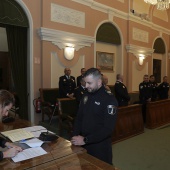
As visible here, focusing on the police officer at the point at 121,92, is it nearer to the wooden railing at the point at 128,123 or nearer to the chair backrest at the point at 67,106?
the wooden railing at the point at 128,123

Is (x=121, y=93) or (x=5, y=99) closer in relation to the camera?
(x=5, y=99)

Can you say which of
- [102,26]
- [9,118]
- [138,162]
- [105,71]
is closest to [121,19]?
[102,26]

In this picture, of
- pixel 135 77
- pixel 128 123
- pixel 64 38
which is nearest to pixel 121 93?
pixel 128 123

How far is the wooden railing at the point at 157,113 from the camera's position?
18.8ft

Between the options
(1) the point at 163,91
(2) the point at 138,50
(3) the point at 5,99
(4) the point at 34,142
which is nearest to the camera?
(3) the point at 5,99

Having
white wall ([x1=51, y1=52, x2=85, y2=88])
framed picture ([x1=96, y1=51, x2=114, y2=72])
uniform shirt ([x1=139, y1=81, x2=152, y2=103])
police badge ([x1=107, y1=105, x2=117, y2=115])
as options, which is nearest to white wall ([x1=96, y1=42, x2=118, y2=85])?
framed picture ([x1=96, y1=51, x2=114, y2=72])

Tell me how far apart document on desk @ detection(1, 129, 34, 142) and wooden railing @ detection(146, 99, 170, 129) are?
14.4ft

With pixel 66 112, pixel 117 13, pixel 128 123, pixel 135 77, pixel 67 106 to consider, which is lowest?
pixel 128 123

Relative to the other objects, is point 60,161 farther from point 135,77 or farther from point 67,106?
point 135,77

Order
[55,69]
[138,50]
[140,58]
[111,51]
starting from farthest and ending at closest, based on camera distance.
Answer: [140,58]
[138,50]
[111,51]
[55,69]

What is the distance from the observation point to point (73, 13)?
6391 millimetres

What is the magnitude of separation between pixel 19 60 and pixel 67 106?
197 centimetres

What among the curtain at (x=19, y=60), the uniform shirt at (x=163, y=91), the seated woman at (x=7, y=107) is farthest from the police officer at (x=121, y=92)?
the seated woman at (x=7, y=107)

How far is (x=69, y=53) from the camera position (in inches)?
251
